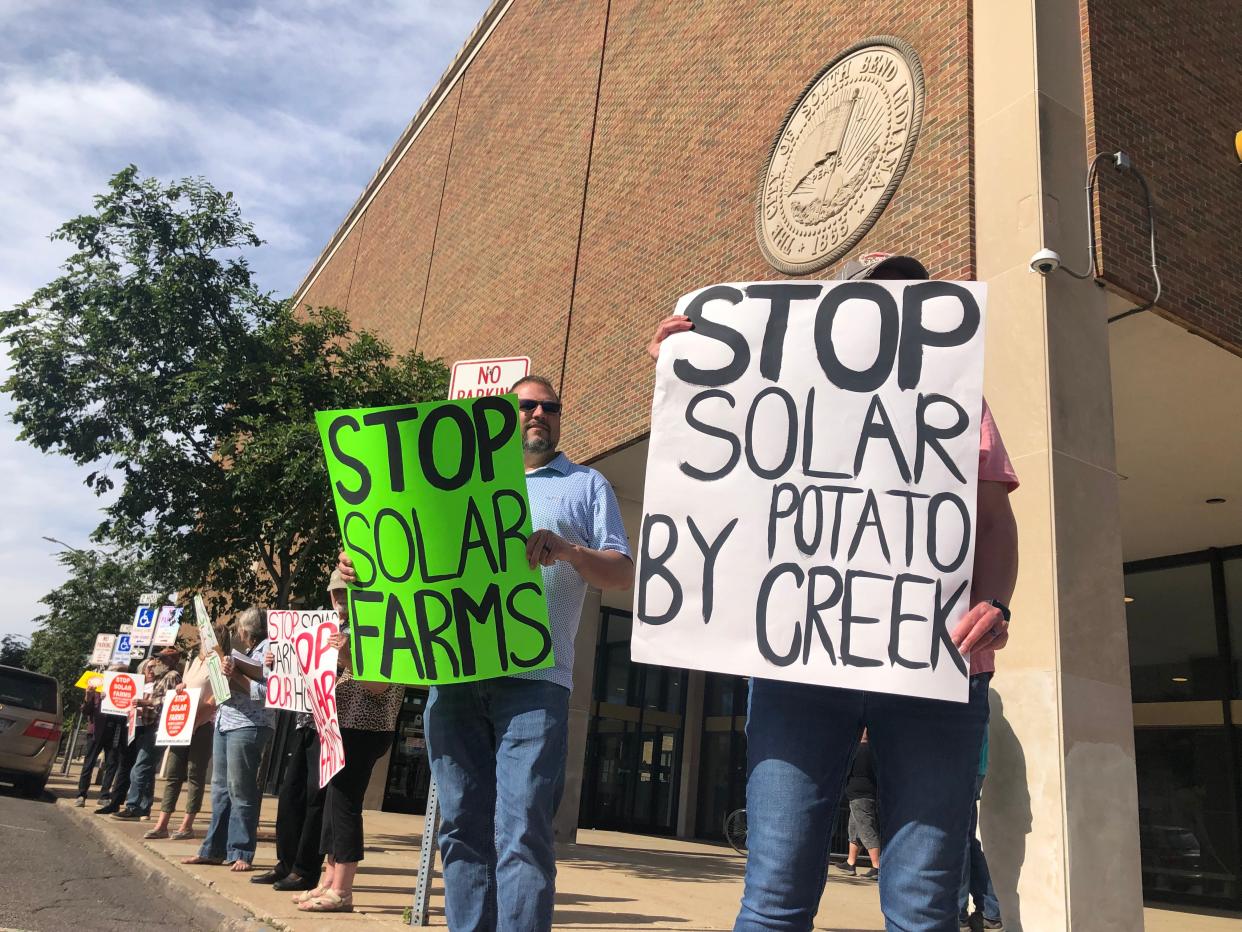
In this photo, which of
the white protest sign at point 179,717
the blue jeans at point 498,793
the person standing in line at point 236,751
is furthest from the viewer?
the white protest sign at point 179,717

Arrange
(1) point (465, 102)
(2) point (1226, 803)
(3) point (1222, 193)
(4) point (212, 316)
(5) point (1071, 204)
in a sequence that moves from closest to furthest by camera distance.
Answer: (5) point (1071, 204) → (3) point (1222, 193) → (4) point (212, 316) → (2) point (1226, 803) → (1) point (465, 102)

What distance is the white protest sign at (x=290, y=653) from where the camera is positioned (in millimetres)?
6441

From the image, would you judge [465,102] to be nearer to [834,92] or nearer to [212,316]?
[212,316]

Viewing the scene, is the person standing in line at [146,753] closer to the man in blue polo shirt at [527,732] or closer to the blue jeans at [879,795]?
the man in blue polo shirt at [527,732]

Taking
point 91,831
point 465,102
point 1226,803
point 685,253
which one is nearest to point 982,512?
point 91,831

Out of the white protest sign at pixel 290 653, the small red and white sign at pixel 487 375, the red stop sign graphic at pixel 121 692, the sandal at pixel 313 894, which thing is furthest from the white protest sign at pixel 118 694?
the small red and white sign at pixel 487 375

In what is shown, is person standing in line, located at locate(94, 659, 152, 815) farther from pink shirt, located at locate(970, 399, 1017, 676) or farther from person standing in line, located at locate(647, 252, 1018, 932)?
pink shirt, located at locate(970, 399, 1017, 676)

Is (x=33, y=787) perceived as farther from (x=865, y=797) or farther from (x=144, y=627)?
(x=865, y=797)

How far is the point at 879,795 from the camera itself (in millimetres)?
2434

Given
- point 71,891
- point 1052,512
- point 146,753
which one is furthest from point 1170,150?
point 146,753

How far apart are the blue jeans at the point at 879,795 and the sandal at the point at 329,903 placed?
3.55 m

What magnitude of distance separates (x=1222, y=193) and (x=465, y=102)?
16.6 m

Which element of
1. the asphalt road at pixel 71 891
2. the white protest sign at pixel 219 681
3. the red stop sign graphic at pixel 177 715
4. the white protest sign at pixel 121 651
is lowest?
the asphalt road at pixel 71 891

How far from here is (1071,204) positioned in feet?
27.9
